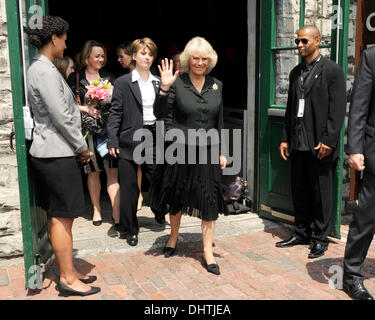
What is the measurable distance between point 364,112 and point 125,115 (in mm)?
2268

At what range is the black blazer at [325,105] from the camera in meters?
4.28


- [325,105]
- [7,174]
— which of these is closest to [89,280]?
[7,174]

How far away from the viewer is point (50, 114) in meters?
3.32

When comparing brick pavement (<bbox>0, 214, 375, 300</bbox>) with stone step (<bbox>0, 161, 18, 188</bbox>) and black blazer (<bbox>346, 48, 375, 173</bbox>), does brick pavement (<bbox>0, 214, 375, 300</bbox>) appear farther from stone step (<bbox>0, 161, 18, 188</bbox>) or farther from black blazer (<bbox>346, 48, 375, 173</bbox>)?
black blazer (<bbox>346, 48, 375, 173</bbox>)

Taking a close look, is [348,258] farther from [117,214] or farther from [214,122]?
[117,214]

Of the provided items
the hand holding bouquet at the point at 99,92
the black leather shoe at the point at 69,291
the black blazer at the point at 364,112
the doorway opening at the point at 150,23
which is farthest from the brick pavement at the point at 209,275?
the doorway opening at the point at 150,23

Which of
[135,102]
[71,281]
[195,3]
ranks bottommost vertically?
[71,281]

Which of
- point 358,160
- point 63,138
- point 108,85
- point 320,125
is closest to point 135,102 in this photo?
point 108,85

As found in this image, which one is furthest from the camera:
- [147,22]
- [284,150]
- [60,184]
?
[147,22]

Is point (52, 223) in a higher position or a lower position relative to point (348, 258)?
higher

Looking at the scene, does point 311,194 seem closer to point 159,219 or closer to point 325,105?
point 325,105

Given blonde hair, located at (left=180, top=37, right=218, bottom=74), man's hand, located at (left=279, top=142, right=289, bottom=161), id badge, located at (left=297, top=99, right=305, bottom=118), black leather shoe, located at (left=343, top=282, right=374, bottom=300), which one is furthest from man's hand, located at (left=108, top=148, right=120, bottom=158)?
black leather shoe, located at (left=343, top=282, right=374, bottom=300)

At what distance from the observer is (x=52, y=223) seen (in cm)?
351

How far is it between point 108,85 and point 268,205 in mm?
2221
